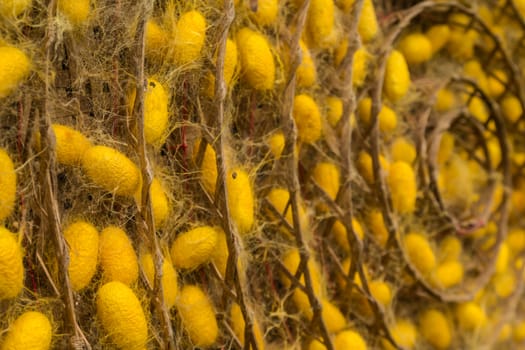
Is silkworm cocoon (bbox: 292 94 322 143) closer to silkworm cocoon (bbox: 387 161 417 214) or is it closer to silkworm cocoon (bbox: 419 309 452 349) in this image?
silkworm cocoon (bbox: 387 161 417 214)

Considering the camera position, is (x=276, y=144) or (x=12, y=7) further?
(x=276, y=144)

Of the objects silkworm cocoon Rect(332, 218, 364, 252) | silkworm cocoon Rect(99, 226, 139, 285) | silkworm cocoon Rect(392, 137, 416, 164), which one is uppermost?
silkworm cocoon Rect(392, 137, 416, 164)

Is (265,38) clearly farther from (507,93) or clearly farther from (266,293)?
(507,93)

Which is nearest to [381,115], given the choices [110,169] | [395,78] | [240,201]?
[395,78]

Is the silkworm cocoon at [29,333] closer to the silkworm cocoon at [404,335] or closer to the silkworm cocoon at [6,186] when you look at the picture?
the silkworm cocoon at [6,186]

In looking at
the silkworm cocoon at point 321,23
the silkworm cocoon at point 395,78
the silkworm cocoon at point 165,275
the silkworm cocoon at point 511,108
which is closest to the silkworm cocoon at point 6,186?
the silkworm cocoon at point 165,275

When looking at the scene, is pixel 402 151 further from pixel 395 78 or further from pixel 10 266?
pixel 10 266

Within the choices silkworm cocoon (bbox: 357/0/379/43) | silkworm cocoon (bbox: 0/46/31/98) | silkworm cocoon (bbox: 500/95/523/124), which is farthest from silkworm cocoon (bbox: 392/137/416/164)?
silkworm cocoon (bbox: 0/46/31/98)
